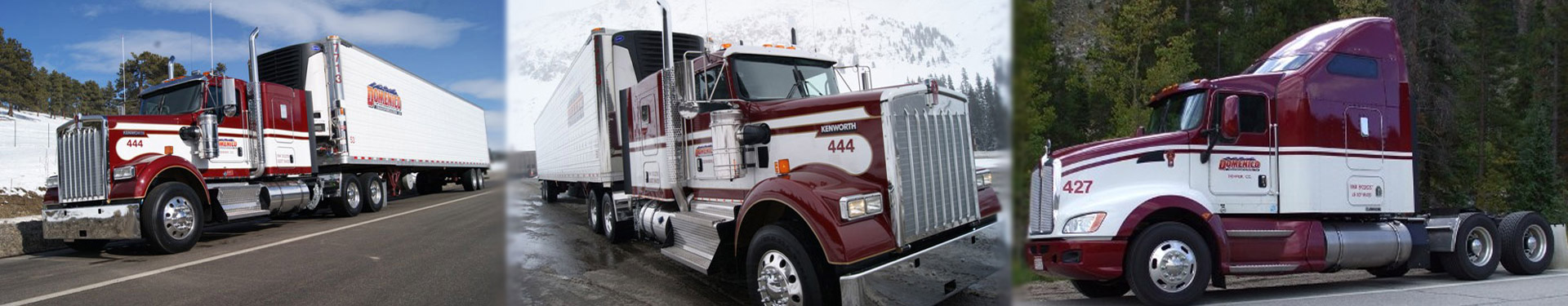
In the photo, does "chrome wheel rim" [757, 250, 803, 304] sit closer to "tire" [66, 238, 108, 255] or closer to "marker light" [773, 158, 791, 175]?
"marker light" [773, 158, 791, 175]

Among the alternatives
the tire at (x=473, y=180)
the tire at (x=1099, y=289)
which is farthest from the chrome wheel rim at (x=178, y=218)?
the tire at (x=1099, y=289)

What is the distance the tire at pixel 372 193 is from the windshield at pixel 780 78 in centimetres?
1368

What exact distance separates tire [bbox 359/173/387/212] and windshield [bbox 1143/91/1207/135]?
586 inches

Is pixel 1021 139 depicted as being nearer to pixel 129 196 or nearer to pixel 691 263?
pixel 691 263

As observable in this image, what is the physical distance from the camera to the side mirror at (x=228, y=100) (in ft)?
39.6

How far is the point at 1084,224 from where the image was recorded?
721 centimetres

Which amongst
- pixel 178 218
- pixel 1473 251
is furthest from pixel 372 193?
pixel 1473 251

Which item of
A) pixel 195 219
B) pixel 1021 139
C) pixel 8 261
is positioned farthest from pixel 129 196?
pixel 1021 139

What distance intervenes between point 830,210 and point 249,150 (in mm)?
12763

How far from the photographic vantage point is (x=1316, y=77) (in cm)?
820

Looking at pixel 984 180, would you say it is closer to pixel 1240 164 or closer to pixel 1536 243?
pixel 1240 164

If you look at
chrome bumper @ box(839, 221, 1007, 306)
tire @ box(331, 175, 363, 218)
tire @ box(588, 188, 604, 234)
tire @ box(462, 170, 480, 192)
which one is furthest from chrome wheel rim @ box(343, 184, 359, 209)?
chrome bumper @ box(839, 221, 1007, 306)

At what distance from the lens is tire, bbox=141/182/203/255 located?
1002 cm

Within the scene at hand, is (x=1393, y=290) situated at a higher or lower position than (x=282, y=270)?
lower
